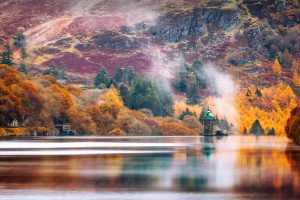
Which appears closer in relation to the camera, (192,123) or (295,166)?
(295,166)

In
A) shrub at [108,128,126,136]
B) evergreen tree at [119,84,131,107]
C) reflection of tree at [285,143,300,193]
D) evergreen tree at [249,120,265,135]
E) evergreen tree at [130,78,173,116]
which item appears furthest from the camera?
evergreen tree at [249,120,265,135]

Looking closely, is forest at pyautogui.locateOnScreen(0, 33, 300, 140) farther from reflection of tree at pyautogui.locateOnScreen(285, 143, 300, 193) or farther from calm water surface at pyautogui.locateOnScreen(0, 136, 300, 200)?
calm water surface at pyautogui.locateOnScreen(0, 136, 300, 200)

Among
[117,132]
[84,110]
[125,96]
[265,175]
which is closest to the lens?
[265,175]

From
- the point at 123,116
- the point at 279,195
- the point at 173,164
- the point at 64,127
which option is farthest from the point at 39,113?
the point at 279,195

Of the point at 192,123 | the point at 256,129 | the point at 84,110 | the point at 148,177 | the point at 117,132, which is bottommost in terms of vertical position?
the point at 256,129

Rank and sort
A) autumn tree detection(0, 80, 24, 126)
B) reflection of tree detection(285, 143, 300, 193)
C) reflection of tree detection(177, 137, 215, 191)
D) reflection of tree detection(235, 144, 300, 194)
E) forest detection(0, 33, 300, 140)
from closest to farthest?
reflection of tree detection(235, 144, 300, 194) → reflection of tree detection(285, 143, 300, 193) → reflection of tree detection(177, 137, 215, 191) → autumn tree detection(0, 80, 24, 126) → forest detection(0, 33, 300, 140)

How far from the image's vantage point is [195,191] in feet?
131

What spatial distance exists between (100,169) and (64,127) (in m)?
101

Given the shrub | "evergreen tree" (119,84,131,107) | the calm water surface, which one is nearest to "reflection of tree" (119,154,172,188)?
the calm water surface

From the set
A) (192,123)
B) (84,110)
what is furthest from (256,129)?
(84,110)

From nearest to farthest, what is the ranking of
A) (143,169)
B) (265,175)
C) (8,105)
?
Result: (265,175) → (143,169) → (8,105)

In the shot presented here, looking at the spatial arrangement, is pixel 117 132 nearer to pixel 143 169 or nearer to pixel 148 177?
pixel 143 169

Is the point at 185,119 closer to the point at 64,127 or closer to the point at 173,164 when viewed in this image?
the point at 64,127

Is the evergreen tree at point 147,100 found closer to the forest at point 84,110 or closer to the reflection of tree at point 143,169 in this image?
the forest at point 84,110
